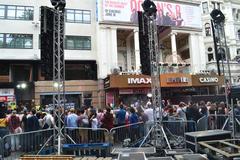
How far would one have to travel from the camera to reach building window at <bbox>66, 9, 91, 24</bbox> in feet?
96.9

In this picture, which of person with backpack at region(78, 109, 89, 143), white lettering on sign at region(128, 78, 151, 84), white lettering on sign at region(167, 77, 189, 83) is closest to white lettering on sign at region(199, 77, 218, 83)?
white lettering on sign at region(167, 77, 189, 83)

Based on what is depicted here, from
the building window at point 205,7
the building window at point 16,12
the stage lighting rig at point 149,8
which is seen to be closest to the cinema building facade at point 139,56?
the building window at point 205,7

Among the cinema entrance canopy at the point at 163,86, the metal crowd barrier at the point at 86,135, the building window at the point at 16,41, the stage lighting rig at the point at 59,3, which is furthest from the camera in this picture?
the building window at the point at 16,41

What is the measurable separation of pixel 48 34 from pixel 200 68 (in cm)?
2534

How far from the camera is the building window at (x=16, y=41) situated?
27.2 meters

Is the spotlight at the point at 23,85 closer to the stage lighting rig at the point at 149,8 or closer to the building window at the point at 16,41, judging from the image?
the building window at the point at 16,41

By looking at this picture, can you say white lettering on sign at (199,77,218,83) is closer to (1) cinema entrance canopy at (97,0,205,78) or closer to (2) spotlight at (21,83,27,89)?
(1) cinema entrance canopy at (97,0,205,78)

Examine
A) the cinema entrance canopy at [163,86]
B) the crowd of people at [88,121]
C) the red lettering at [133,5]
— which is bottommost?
the crowd of people at [88,121]

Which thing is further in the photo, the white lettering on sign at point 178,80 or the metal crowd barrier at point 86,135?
the white lettering on sign at point 178,80

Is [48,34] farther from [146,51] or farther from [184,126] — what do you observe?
[184,126]

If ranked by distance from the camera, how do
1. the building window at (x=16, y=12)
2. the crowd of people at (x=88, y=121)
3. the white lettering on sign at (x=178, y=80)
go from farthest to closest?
the building window at (x=16, y=12) → the white lettering on sign at (x=178, y=80) → the crowd of people at (x=88, y=121)

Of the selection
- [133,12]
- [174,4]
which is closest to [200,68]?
[174,4]

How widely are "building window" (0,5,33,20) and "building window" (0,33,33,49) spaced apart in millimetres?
1896

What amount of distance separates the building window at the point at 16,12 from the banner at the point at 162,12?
7758 millimetres
